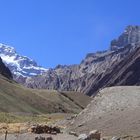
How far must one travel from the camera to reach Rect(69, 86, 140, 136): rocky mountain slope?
1810 inches

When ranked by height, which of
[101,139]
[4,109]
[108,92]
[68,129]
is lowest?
[101,139]

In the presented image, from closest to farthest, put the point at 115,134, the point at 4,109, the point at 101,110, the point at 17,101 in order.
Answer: the point at 115,134 → the point at 101,110 → the point at 4,109 → the point at 17,101

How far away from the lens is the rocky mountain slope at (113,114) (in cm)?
4597

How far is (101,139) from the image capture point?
133 feet

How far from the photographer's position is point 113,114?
50.1 meters

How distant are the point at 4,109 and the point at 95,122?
122 metres

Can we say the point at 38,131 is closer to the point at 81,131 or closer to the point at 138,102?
the point at 81,131

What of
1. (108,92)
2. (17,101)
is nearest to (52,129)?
(108,92)

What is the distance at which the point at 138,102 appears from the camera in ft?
168

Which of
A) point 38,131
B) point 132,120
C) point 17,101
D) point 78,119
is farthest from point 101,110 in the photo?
point 17,101

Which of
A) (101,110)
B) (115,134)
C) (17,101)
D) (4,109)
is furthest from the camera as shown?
(17,101)

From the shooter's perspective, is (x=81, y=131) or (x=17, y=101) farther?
(x=17, y=101)

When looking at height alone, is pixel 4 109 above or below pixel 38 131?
above

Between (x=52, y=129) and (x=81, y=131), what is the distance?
4793 mm
